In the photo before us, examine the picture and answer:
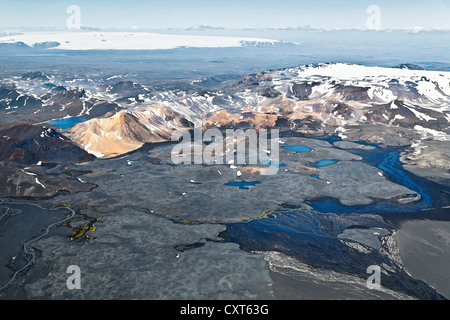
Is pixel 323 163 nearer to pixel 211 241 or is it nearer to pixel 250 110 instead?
pixel 211 241

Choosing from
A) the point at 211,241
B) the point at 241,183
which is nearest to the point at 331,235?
the point at 211,241

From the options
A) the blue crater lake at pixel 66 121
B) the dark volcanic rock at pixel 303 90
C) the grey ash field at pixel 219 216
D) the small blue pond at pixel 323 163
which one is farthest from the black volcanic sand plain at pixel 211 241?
the dark volcanic rock at pixel 303 90

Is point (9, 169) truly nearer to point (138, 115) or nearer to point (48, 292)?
point (48, 292)

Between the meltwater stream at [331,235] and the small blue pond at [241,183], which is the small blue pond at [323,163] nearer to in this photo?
the small blue pond at [241,183]

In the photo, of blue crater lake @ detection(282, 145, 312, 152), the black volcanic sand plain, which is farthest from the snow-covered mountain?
the black volcanic sand plain

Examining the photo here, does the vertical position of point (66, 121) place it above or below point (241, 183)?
above

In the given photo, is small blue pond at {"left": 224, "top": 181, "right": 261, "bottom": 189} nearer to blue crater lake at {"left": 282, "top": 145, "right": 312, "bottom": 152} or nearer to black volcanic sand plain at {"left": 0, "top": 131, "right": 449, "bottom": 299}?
black volcanic sand plain at {"left": 0, "top": 131, "right": 449, "bottom": 299}
